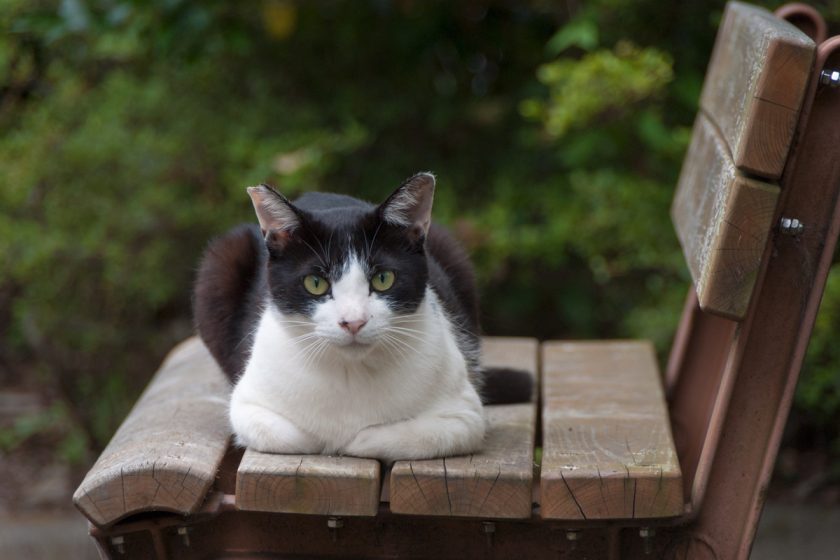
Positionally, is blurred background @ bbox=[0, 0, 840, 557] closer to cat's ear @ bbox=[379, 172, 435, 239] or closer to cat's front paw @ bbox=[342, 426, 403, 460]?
cat's ear @ bbox=[379, 172, 435, 239]

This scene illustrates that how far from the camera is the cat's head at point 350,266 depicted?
191 centimetres

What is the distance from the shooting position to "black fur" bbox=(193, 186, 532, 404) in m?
1.97

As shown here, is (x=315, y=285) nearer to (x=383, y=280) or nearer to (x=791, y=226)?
Result: (x=383, y=280)

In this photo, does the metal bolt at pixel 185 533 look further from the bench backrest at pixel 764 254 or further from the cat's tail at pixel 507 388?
the bench backrest at pixel 764 254

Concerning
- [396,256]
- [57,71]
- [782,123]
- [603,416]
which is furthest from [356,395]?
[57,71]

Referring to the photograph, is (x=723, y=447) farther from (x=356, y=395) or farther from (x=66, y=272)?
(x=66, y=272)

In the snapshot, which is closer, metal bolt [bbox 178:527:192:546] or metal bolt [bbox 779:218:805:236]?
metal bolt [bbox 779:218:805:236]

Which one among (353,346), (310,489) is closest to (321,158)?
(353,346)

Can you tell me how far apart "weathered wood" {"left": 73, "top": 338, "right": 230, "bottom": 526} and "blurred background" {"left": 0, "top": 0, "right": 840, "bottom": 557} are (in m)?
1.36

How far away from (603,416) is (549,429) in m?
0.16

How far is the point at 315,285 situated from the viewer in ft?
6.40

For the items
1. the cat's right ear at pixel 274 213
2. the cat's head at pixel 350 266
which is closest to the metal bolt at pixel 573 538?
the cat's head at pixel 350 266

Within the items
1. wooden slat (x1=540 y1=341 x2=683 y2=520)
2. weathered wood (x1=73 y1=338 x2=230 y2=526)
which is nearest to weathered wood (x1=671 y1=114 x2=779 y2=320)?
wooden slat (x1=540 y1=341 x2=683 y2=520)

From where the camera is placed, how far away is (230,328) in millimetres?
2438
